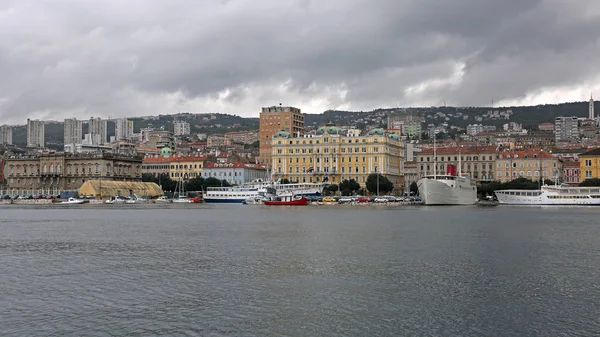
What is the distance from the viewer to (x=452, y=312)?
19609mm

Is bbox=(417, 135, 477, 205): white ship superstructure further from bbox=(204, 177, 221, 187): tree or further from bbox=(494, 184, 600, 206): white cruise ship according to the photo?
bbox=(204, 177, 221, 187): tree

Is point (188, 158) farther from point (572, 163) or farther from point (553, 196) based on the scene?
point (553, 196)

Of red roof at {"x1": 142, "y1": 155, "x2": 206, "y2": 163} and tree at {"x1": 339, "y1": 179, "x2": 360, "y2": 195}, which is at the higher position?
red roof at {"x1": 142, "y1": 155, "x2": 206, "y2": 163}

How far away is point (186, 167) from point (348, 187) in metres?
47.8

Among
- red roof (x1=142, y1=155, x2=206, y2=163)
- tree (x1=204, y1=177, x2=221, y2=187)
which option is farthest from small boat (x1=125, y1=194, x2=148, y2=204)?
red roof (x1=142, y1=155, x2=206, y2=163)

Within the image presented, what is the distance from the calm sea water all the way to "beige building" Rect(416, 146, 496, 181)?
93.2 metres

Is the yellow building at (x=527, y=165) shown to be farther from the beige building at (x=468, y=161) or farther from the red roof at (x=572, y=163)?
the beige building at (x=468, y=161)

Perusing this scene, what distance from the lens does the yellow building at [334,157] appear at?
398 feet

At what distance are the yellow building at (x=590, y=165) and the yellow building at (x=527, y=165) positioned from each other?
5755 millimetres

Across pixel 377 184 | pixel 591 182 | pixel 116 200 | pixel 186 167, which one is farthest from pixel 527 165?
pixel 116 200

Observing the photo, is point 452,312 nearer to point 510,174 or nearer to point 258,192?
point 258,192

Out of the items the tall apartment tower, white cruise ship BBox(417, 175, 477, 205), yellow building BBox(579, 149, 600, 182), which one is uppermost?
the tall apartment tower

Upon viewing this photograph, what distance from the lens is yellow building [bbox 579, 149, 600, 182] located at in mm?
115200

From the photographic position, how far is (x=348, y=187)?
115 meters
